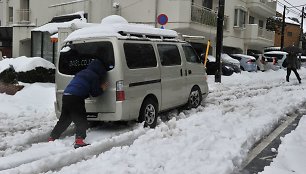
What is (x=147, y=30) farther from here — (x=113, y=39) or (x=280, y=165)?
(x=280, y=165)

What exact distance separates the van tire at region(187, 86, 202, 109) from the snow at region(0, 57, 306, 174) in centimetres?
25

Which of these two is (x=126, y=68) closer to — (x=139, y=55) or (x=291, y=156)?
(x=139, y=55)

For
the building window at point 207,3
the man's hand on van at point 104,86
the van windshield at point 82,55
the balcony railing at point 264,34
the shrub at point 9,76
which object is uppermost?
the building window at point 207,3

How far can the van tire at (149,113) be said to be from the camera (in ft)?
24.6

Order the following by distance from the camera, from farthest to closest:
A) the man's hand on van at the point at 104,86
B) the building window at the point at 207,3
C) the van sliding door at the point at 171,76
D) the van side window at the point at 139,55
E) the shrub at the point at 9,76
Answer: the building window at the point at 207,3, the shrub at the point at 9,76, the van sliding door at the point at 171,76, the van side window at the point at 139,55, the man's hand on van at the point at 104,86

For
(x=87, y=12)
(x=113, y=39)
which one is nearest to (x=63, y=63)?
(x=113, y=39)

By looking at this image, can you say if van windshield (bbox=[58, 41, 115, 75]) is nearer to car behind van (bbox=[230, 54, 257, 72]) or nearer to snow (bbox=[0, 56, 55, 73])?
snow (bbox=[0, 56, 55, 73])

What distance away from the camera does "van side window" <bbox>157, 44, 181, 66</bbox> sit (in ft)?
27.1

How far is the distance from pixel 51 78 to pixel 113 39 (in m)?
6.41

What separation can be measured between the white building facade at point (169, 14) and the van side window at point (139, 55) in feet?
32.5

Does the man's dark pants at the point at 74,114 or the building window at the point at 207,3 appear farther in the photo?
the building window at the point at 207,3

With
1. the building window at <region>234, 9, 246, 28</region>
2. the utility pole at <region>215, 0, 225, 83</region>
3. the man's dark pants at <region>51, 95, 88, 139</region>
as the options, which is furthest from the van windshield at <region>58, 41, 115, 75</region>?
the building window at <region>234, 9, 246, 28</region>

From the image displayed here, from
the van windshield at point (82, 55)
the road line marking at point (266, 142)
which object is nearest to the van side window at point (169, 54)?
the van windshield at point (82, 55)

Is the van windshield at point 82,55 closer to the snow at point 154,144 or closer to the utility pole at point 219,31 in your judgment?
the snow at point 154,144
